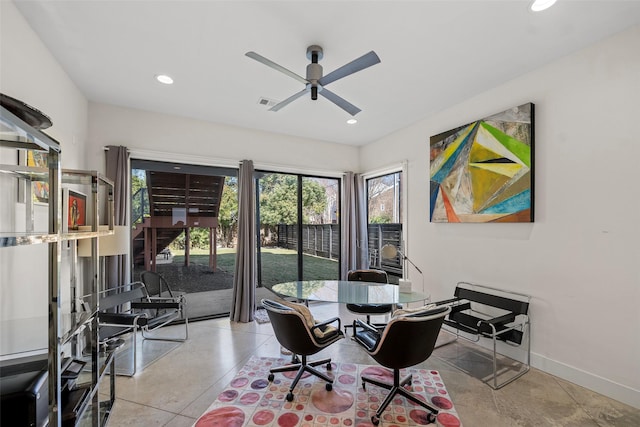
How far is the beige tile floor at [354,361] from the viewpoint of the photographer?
2.12 metres

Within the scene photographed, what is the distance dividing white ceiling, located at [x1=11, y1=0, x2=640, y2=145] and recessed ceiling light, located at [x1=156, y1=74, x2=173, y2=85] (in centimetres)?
7

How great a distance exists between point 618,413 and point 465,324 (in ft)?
3.71

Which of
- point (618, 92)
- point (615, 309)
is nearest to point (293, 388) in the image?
point (615, 309)

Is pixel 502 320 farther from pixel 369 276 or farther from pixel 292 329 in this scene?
pixel 292 329

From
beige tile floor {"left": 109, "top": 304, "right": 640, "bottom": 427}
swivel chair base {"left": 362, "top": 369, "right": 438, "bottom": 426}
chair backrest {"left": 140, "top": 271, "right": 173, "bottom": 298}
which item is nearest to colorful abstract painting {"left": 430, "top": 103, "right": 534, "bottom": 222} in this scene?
beige tile floor {"left": 109, "top": 304, "right": 640, "bottom": 427}

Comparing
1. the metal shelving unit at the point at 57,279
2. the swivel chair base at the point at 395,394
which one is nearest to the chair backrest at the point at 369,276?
the swivel chair base at the point at 395,394

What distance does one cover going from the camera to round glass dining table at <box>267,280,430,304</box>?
281cm

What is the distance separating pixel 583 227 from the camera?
2502 millimetres

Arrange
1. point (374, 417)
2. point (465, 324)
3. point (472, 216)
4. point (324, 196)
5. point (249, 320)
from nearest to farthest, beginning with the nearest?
point (374, 417)
point (465, 324)
point (472, 216)
point (249, 320)
point (324, 196)

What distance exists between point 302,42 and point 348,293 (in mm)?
2392

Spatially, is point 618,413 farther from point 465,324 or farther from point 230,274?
point 230,274

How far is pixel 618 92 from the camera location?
2.30 meters

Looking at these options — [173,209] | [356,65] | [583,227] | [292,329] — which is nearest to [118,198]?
[173,209]

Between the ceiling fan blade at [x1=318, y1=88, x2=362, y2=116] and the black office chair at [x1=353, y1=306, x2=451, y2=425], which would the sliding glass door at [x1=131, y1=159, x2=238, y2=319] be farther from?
the black office chair at [x1=353, y1=306, x2=451, y2=425]
